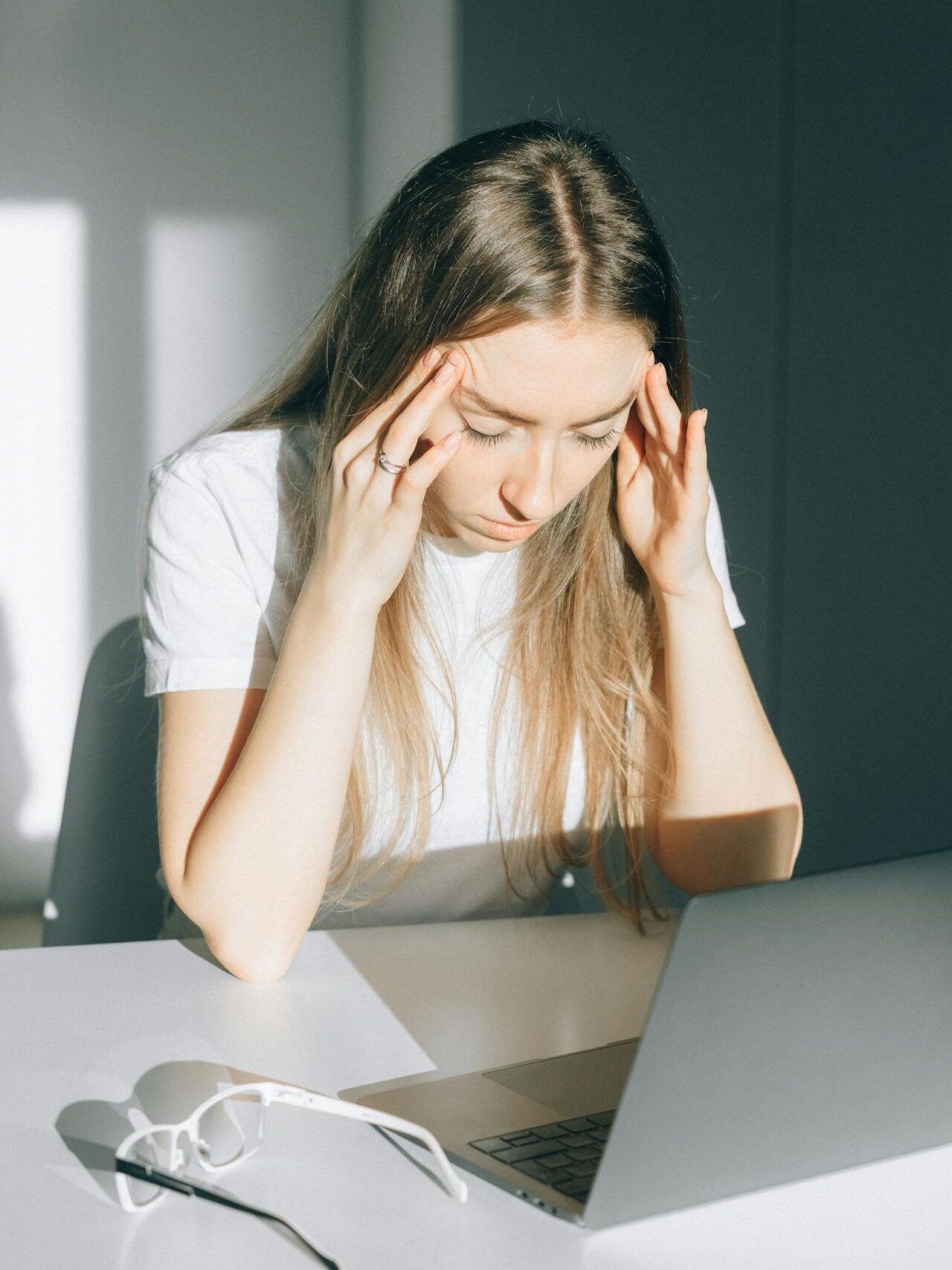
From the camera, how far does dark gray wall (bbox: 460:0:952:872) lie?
1.80 m

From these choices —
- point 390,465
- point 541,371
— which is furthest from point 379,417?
point 541,371

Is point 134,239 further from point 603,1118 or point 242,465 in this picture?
point 603,1118

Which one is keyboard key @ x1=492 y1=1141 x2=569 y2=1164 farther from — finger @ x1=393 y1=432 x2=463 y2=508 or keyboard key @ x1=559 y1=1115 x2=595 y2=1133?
finger @ x1=393 y1=432 x2=463 y2=508

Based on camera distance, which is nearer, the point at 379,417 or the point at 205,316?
the point at 379,417

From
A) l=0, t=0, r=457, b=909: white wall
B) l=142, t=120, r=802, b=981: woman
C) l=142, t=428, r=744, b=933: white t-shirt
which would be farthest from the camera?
l=0, t=0, r=457, b=909: white wall

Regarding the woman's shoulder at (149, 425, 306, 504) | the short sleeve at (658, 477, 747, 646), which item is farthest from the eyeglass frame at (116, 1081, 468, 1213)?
the short sleeve at (658, 477, 747, 646)

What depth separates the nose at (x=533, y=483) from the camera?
3.40 ft

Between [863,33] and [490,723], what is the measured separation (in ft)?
4.12

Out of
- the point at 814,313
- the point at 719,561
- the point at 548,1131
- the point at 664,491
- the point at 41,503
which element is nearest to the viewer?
the point at 548,1131

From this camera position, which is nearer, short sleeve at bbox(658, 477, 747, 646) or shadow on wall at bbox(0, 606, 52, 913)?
short sleeve at bbox(658, 477, 747, 646)

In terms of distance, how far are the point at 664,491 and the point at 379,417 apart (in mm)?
307

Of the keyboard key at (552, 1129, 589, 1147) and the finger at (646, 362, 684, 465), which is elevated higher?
the finger at (646, 362, 684, 465)

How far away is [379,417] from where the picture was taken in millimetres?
1083

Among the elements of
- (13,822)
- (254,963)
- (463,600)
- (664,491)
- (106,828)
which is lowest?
(13,822)
